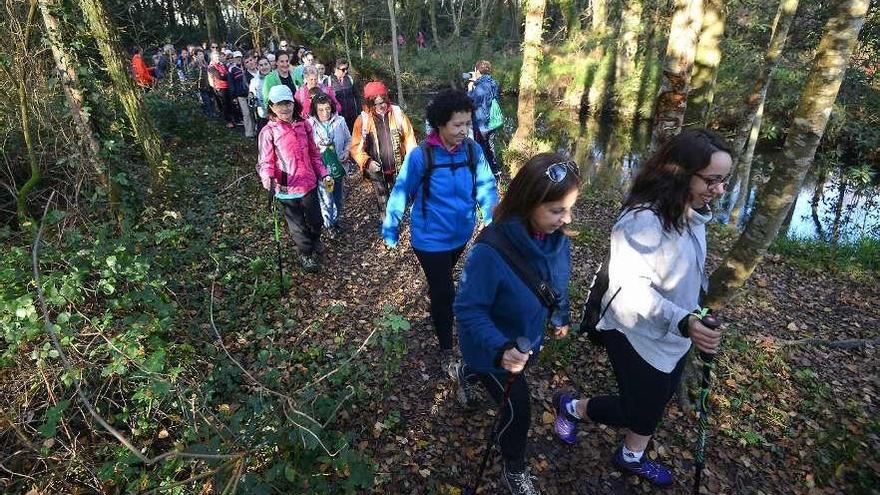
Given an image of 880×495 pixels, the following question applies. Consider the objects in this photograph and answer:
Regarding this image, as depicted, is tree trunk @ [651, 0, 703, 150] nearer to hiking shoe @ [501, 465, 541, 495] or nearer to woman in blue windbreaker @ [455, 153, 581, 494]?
woman in blue windbreaker @ [455, 153, 581, 494]

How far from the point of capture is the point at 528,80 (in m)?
8.77

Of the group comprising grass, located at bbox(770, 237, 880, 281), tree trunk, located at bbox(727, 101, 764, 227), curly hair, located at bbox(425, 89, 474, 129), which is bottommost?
grass, located at bbox(770, 237, 880, 281)

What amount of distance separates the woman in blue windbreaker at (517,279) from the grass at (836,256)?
7159 mm

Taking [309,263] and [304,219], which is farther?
[309,263]

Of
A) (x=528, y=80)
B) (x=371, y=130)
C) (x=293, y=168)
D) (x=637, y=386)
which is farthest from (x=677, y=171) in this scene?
(x=528, y=80)

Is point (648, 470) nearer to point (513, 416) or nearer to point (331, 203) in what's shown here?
point (513, 416)

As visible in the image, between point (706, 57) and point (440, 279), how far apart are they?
487 centimetres

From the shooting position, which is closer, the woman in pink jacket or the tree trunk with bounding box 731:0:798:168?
the woman in pink jacket

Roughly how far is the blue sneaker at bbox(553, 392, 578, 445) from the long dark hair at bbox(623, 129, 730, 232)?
1.66 metres

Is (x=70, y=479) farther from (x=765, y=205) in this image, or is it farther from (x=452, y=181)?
(x=765, y=205)

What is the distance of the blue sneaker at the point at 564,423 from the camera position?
3.46 meters

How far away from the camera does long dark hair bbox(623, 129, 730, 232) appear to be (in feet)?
7.73

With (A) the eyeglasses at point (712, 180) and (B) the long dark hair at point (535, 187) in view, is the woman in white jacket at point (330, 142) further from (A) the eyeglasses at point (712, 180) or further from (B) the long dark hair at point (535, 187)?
(A) the eyeglasses at point (712, 180)

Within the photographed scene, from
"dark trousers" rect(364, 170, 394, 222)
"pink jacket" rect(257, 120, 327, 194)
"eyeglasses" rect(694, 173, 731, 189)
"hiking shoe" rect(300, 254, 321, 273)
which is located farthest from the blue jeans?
"eyeglasses" rect(694, 173, 731, 189)
